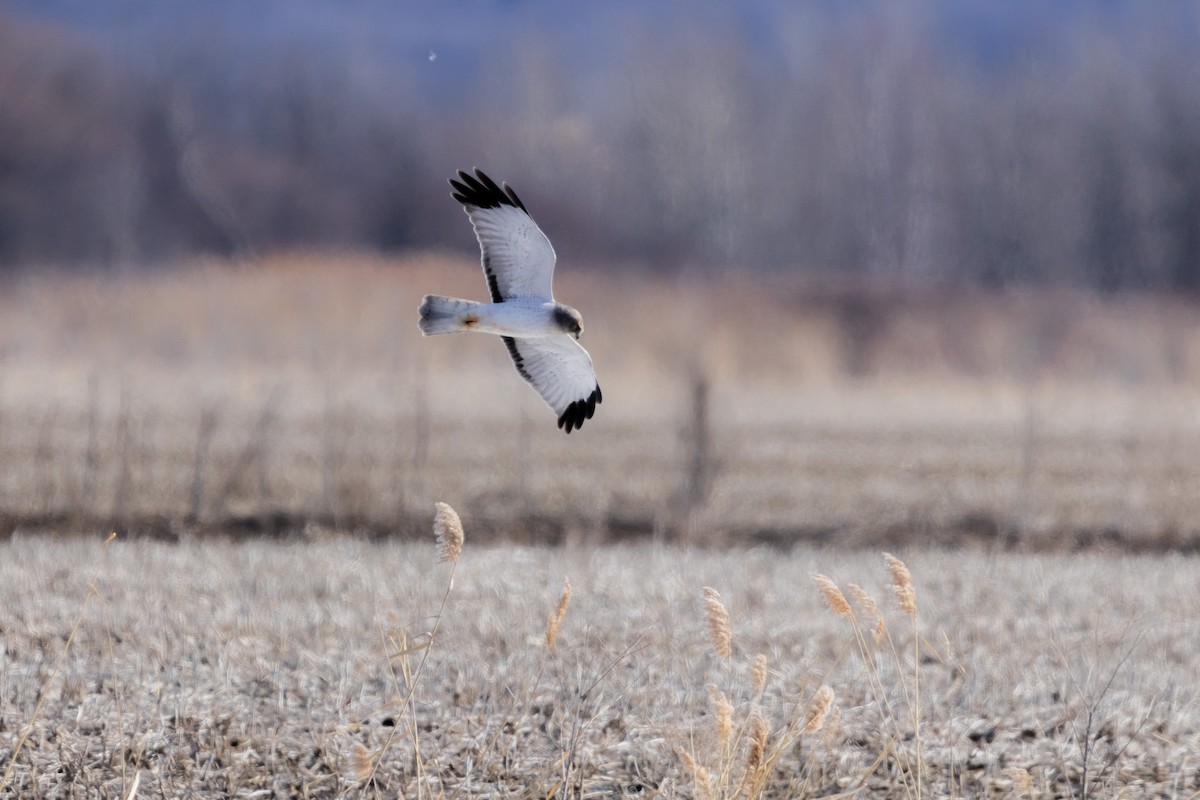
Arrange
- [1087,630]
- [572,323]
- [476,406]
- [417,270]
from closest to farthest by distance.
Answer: [572,323], [1087,630], [417,270], [476,406]

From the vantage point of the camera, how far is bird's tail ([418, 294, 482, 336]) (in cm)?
374

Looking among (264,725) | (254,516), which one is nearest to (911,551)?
(254,516)

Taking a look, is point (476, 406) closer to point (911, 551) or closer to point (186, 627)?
point (911, 551)

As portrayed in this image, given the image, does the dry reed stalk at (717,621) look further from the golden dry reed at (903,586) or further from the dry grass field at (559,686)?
the golden dry reed at (903,586)

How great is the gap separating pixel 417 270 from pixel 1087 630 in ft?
29.1

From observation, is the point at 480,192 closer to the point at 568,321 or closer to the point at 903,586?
the point at 568,321

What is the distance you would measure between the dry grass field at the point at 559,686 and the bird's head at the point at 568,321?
2.80 feet

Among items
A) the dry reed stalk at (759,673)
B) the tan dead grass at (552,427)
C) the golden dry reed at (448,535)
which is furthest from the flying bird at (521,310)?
the tan dead grass at (552,427)

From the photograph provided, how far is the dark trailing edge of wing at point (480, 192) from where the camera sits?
4250 millimetres

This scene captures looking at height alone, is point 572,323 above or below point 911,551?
above

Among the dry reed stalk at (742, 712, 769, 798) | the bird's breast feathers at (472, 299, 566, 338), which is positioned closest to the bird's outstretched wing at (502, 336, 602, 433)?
the bird's breast feathers at (472, 299, 566, 338)

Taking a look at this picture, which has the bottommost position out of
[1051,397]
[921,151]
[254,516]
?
[254,516]

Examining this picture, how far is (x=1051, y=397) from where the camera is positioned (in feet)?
64.2

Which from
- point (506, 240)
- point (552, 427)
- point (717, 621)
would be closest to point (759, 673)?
point (717, 621)
